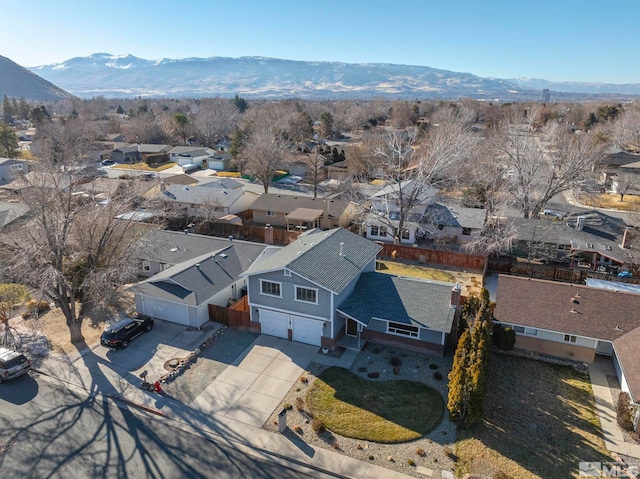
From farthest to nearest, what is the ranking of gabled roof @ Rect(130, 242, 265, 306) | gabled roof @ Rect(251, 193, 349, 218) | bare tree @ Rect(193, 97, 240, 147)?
bare tree @ Rect(193, 97, 240, 147)
gabled roof @ Rect(251, 193, 349, 218)
gabled roof @ Rect(130, 242, 265, 306)

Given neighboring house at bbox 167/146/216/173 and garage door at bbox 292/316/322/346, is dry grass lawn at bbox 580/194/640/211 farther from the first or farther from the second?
neighboring house at bbox 167/146/216/173

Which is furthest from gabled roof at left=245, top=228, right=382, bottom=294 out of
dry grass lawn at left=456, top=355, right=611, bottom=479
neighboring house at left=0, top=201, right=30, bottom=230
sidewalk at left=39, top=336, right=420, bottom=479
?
neighboring house at left=0, top=201, right=30, bottom=230

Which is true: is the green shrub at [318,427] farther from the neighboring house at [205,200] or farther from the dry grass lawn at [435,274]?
the neighboring house at [205,200]

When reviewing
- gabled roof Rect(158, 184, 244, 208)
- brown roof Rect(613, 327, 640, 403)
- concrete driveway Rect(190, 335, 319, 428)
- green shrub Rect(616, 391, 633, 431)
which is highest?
Result: gabled roof Rect(158, 184, 244, 208)

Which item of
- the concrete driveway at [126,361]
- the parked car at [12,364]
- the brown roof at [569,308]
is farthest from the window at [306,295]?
the parked car at [12,364]

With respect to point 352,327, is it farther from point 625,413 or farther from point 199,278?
point 625,413

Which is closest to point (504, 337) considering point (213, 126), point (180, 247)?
point (180, 247)
